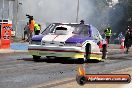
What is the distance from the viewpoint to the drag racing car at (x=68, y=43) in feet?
52.7

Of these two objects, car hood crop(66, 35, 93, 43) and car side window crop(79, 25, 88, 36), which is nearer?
car hood crop(66, 35, 93, 43)

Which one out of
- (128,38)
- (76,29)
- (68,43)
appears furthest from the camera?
(128,38)

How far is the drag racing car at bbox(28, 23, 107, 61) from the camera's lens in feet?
52.7

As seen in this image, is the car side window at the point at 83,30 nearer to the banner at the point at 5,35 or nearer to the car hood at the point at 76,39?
the car hood at the point at 76,39

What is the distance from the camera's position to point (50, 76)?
1215 centimetres

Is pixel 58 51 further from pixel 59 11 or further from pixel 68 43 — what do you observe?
pixel 59 11

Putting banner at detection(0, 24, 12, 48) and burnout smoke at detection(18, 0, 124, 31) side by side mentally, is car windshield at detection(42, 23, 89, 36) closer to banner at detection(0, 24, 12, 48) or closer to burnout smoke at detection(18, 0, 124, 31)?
banner at detection(0, 24, 12, 48)

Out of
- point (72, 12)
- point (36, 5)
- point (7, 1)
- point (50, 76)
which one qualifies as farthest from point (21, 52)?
point (72, 12)

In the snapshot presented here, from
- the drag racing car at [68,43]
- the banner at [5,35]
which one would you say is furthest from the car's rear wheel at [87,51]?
the banner at [5,35]

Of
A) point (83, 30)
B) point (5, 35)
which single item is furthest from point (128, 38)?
point (83, 30)

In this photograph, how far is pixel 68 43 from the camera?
1606cm

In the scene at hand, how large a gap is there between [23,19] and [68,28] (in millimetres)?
49925

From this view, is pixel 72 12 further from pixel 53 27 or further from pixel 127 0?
pixel 53 27

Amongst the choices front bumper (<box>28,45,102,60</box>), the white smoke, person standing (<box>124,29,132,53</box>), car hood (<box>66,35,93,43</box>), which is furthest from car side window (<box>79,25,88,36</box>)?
the white smoke
